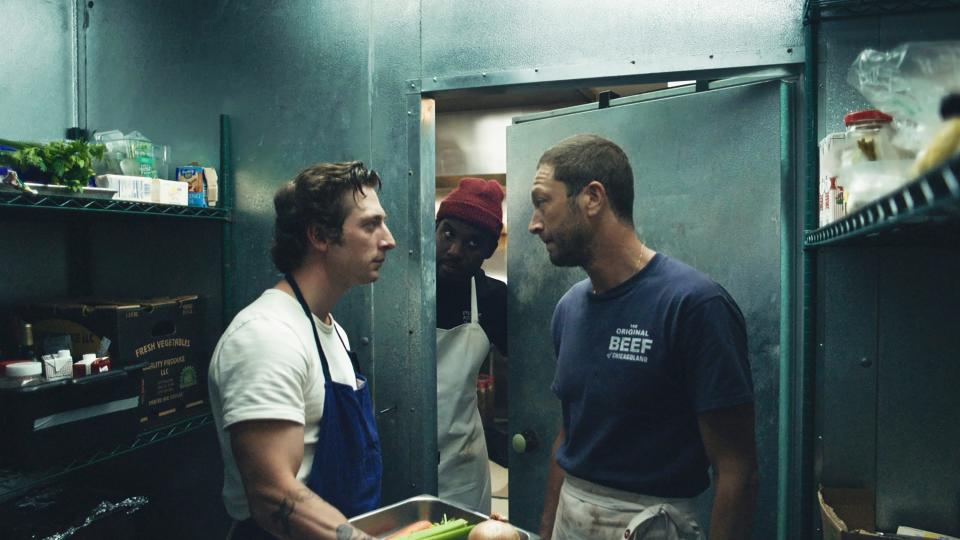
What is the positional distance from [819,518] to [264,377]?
1.51 metres

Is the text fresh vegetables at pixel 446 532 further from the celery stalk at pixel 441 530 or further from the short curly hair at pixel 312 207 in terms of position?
the short curly hair at pixel 312 207

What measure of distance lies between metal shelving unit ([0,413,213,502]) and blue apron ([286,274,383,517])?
77cm

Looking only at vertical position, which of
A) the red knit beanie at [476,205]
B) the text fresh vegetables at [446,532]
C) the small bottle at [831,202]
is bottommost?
the text fresh vegetables at [446,532]

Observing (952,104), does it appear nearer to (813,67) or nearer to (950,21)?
(813,67)

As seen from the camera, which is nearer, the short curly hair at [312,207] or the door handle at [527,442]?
the short curly hair at [312,207]

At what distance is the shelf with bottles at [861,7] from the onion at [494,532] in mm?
1537

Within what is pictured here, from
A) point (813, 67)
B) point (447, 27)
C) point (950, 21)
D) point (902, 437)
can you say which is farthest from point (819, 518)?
point (447, 27)

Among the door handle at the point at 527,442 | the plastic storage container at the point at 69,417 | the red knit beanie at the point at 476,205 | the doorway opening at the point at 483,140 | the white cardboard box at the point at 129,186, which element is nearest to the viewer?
the plastic storage container at the point at 69,417

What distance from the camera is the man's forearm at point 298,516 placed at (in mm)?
1364

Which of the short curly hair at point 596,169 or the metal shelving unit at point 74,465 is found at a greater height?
the short curly hair at point 596,169

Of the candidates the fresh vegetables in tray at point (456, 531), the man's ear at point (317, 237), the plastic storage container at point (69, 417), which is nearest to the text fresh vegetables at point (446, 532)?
the fresh vegetables in tray at point (456, 531)

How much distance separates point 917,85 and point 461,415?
212 centimetres

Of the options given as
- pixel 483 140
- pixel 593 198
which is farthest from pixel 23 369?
pixel 483 140

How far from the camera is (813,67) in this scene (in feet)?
5.77
